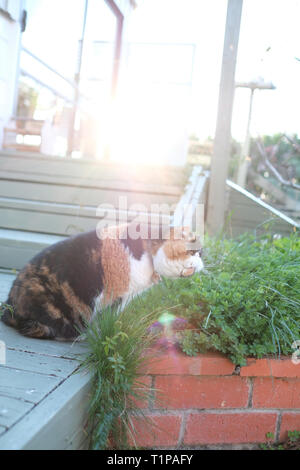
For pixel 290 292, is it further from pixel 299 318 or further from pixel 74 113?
pixel 74 113

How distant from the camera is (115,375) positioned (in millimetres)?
1494

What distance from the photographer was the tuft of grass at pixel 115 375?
4.79 ft

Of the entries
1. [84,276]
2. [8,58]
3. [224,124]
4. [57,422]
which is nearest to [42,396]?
[57,422]

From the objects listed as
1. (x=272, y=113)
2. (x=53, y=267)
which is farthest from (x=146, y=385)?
(x=272, y=113)

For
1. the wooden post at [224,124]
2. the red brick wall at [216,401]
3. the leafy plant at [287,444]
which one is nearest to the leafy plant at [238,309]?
the red brick wall at [216,401]

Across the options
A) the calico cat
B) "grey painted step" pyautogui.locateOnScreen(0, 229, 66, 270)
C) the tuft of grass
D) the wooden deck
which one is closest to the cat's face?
the calico cat

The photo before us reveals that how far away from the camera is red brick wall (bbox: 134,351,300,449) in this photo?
167cm

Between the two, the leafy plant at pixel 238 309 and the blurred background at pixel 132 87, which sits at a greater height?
the blurred background at pixel 132 87

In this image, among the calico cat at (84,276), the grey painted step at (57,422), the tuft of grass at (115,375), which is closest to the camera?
the grey painted step at (57,422)

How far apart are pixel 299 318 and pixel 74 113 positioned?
21.7ft

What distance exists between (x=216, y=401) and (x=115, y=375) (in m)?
0.51

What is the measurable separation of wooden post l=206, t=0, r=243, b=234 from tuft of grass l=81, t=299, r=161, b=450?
8.37 feet

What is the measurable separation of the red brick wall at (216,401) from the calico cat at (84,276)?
41cm

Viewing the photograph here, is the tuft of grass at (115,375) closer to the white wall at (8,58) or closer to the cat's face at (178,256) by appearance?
the cat's face at (178,256)
